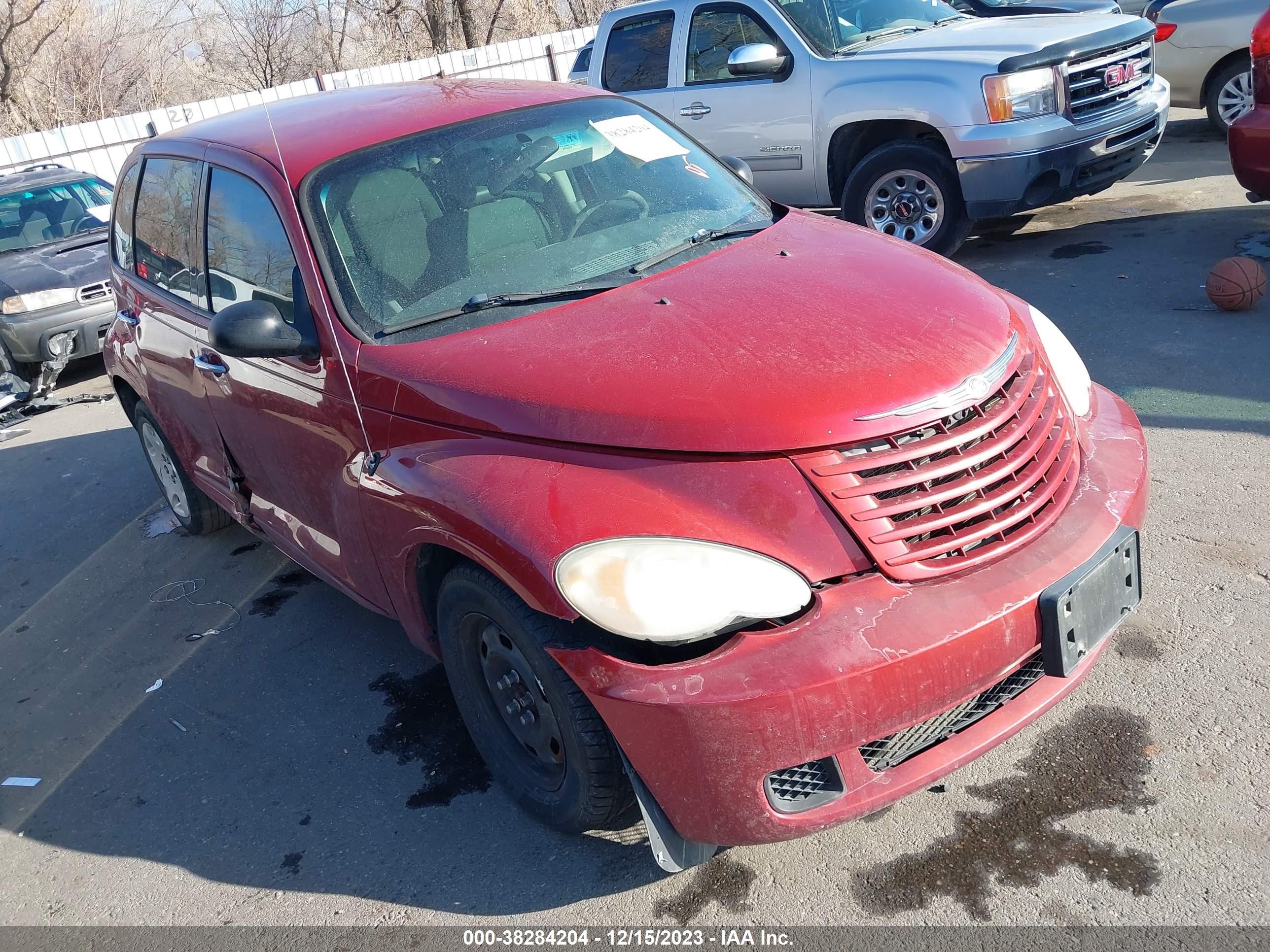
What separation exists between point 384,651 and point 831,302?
2.21 metres

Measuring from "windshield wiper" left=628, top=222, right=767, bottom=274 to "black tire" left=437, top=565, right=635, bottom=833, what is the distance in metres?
Result: 1.15

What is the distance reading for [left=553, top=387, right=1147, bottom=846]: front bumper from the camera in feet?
7.35

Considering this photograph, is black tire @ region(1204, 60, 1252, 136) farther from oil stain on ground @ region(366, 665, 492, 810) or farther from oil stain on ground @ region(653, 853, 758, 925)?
oil stain on ground @ region(653, 853, 758, 925)

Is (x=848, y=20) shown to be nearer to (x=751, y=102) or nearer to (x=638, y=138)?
(x=751, y=102)

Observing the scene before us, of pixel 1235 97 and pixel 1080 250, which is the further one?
pixel 1235 97

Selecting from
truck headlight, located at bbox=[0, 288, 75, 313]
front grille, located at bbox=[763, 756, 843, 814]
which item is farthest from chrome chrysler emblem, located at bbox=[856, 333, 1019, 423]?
truck headlight, located at bbox=[0, 288, 75, 313]

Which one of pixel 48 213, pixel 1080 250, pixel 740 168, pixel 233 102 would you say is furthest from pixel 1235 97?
pixel 233 102

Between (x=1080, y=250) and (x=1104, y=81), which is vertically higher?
(x=1104, y=81)

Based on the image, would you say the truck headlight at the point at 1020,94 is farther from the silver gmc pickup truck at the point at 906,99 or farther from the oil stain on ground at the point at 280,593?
the oil stain on ground at the point at 280,593

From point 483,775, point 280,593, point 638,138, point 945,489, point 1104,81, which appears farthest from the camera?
point 1104,81

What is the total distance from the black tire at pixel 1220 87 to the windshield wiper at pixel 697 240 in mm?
7462

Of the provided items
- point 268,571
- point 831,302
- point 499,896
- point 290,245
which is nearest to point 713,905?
point 499,896

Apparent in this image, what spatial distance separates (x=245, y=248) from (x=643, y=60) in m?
5.61

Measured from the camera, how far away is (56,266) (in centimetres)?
906
